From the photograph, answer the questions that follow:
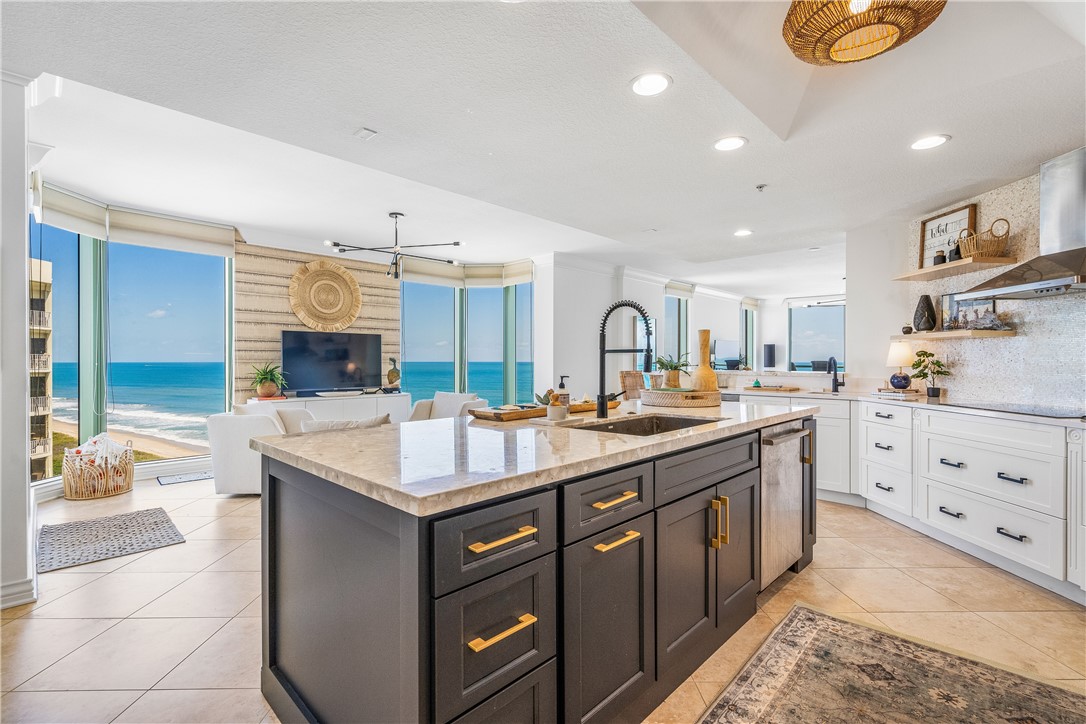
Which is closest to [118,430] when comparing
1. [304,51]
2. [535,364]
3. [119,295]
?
[119,295]

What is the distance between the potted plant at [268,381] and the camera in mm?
5469

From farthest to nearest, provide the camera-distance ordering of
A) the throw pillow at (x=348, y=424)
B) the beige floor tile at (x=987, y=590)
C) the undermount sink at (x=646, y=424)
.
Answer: the throw pillow at (x=348, y=424) → the beige floor tile at (x=987, y=590) → the undermount sink at (x=646, y=424)

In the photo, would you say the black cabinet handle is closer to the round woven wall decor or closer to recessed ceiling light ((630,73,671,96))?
recessed ceiling light ((630,73,671,96))

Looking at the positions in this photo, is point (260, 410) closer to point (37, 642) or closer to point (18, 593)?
point (18, 593)

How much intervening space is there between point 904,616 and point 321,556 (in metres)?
2.55

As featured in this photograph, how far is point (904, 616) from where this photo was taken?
229cm

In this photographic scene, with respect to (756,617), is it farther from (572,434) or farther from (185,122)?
(185,122)

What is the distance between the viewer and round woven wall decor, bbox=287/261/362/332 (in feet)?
19.8

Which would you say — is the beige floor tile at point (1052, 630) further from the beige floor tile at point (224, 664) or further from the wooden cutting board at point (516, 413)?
the beige floor tile at point (224, 664)

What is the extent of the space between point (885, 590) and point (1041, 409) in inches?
54.0

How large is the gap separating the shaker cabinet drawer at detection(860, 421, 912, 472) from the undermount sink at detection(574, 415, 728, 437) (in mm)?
2052

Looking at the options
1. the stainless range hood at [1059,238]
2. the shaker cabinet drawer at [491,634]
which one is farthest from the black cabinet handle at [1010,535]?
the shaker cabinet drawer at [491,634]

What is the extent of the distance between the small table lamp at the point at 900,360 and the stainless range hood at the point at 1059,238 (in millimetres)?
907

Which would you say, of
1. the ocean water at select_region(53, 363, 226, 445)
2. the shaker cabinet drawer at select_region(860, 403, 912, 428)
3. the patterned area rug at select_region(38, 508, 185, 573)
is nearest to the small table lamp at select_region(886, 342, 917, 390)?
the shaker cabinet drawer at select_region(860, 403, 912, 428)
